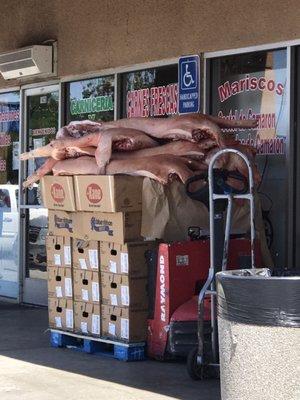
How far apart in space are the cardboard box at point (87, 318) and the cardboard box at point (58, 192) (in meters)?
0.92

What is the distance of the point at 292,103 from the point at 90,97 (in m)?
3.41

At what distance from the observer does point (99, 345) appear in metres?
8.77

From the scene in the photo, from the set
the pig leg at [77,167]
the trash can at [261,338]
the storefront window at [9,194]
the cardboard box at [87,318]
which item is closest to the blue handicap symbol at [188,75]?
the pig leg at [77,167]

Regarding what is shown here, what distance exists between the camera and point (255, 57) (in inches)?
363

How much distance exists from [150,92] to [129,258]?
2.87 metres

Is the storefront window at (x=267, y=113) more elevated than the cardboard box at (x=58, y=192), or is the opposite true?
the storefront window at (x=267, y=113)

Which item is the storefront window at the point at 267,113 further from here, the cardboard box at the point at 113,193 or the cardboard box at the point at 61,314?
the cardboard box at the point at 61,314

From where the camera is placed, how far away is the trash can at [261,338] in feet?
14.2

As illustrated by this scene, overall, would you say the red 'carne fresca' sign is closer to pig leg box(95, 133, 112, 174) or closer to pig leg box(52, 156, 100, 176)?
pig leg box(52, 156, 100, 176)

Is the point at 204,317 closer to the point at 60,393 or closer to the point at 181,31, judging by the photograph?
the point at 60,393

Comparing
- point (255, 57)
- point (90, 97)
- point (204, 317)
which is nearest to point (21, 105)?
point (90, 97)

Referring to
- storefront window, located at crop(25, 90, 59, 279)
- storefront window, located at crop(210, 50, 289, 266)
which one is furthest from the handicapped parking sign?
storefront window, located at crop(25, 90, 59, 279)

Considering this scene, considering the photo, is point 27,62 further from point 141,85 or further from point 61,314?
point 61,314

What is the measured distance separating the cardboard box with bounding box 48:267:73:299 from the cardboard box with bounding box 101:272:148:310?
57 cm
